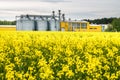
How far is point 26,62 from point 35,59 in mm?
528

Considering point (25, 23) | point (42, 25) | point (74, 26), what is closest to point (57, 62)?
point (42, 25)

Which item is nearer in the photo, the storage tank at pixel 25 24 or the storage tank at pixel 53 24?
the storage tank at pixel 25 24

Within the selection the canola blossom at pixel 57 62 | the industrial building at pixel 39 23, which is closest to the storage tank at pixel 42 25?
the industrial building at pixel 39 23

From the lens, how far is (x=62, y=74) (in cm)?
835

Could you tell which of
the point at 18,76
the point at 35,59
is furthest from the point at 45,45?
the point at 18,76

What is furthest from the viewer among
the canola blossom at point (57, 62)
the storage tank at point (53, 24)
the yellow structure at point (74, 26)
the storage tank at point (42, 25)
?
the yellow structure at point (74, 26)

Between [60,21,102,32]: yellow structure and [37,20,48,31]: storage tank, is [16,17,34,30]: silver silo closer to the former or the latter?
[37,20,48,31]: storage tank

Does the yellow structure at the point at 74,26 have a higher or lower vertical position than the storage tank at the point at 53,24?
lower

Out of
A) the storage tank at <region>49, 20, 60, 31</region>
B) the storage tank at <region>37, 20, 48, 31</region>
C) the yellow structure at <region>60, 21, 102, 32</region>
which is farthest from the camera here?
the yellow structure at <region>60, 21, 102, 32</region>

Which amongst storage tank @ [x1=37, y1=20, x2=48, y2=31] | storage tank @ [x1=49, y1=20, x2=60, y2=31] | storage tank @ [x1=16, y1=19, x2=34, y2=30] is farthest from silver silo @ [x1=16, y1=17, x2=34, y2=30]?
storage tank @ [x1=49, y1=20, x2=60, y2=31]

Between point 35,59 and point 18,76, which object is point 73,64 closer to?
point 35,59

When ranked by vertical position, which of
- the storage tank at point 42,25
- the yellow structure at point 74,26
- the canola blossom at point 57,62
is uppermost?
the canola blossom at point 57,62

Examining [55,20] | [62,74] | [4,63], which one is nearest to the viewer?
[62,74]

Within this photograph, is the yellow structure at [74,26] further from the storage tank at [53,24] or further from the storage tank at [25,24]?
the storage tank at [25,24]
